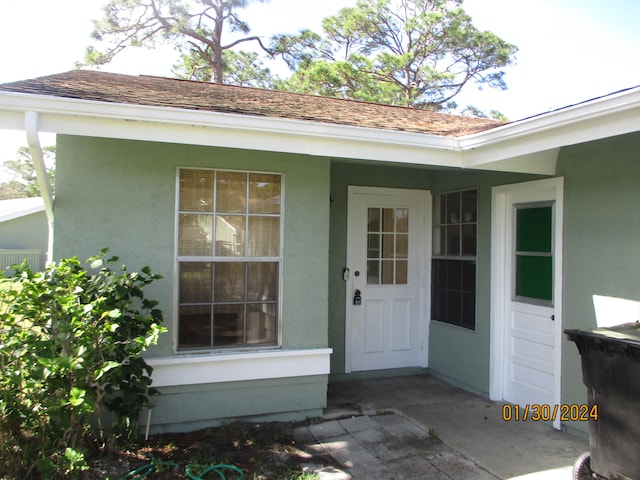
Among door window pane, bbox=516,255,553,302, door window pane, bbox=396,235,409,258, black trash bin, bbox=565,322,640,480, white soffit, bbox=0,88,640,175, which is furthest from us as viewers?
door window pane, bbox=396,235,409,258

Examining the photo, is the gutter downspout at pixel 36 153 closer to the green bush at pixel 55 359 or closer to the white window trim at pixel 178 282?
the green bush at pixel 55 359

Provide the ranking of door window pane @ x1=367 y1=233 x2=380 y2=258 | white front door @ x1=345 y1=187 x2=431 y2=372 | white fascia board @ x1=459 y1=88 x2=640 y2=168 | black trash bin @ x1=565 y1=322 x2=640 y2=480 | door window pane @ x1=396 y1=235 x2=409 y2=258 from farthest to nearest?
door window pane @ x1=396 y1=235 x2=409 y2=258 < door window pane @ x1=367 y1=233 x2=380 y2=258 < white front door @ x1=345 y1=187 x2=431 y2=372 < white fascia board @ x1=459 y1=88 x2=640 y2=168 < black trash bin @ x1=565 y1=322 x2=640 y2=480

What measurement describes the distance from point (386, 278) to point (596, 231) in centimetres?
253

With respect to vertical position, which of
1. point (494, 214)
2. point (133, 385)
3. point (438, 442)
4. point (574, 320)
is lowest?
point (438, 442)

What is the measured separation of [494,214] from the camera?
4.98 meters

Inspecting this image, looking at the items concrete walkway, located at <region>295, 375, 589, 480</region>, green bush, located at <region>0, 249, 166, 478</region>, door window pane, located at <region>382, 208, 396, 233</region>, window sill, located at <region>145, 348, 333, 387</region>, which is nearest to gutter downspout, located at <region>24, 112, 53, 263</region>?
green bush, located at <region>0, 249, 166, 478</region>

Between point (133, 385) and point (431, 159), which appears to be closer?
point (133, 385)

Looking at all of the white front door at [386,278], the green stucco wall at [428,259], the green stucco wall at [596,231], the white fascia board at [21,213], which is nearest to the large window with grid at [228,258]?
the green stucco wall at [428,259]

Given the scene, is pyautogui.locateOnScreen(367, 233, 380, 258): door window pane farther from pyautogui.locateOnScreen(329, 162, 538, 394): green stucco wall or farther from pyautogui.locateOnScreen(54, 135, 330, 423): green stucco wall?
pyautogui.locateOnScreen(54, 135, 330, 423): green stucco wall

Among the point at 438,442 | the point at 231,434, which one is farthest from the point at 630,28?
the point at 231,434

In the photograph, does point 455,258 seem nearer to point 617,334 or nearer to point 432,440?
point 432,440

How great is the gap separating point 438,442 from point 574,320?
1.62 m

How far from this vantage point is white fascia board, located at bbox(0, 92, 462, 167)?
10.5 ft

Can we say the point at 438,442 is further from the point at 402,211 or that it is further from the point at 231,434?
the point at 402,211
